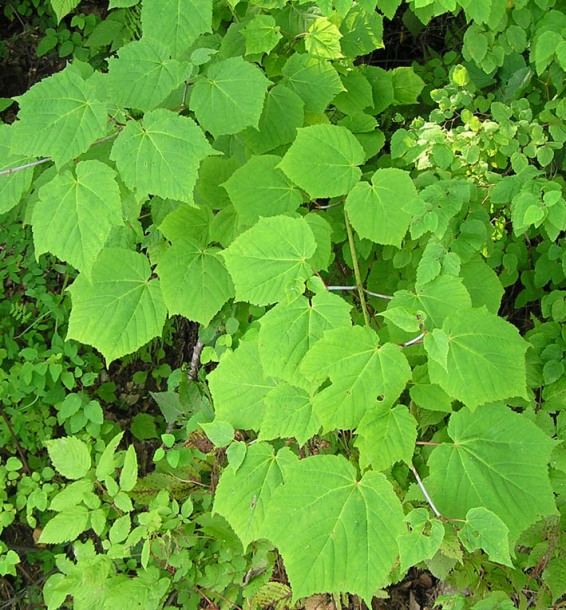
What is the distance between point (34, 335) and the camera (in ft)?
11.1

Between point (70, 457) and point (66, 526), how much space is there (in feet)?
0.83

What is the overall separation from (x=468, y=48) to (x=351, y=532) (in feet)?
5.09

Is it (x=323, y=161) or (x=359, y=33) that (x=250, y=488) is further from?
(x=359, y=33)

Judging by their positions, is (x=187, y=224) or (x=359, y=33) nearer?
(x=187, y=224)

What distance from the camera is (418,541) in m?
1.34

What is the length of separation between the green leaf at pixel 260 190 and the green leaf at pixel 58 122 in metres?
0.44

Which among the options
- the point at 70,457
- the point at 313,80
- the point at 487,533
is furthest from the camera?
the point at 70,457

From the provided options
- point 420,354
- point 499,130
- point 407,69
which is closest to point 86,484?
point 420,354

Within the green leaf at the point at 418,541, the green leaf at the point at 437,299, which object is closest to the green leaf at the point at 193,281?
the green leaf at the point at 437,299

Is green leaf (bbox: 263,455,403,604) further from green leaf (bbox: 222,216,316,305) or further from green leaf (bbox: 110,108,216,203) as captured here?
green leaf (bbox: 110,108,216,203)

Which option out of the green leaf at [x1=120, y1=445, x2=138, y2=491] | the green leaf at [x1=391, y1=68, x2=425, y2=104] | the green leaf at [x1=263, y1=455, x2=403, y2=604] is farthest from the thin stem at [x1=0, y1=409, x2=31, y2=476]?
the green leaf at [x1=391, y1=68, x2=425, y2=104]

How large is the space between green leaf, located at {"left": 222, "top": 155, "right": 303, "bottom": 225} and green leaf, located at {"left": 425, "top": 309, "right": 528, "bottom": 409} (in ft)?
2.14

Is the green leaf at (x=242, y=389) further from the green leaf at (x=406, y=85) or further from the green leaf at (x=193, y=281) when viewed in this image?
the green leaf at (x=406, y=85)

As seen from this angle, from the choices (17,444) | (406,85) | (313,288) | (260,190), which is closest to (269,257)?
(313,288)
